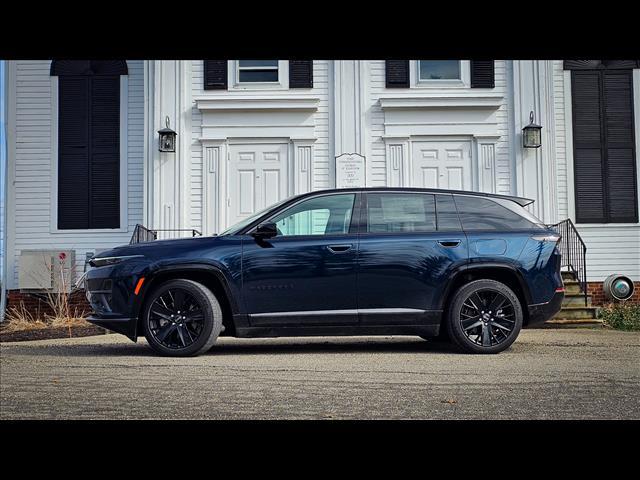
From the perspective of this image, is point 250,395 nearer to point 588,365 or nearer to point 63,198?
point 588,365

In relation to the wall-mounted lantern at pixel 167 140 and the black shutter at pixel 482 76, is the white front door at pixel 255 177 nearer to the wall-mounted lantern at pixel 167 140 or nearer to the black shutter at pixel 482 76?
the wall-mounted lantern at pixel 167 140

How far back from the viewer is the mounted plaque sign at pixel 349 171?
14266mm

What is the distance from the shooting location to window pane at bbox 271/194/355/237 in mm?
7660

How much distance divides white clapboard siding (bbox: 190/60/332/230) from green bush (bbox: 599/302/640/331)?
5327mm

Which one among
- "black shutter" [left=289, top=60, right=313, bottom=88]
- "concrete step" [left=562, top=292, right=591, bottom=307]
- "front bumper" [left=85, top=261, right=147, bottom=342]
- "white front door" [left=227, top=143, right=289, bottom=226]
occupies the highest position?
"black shutter" [left=289, top=60, right=313, bottom=88]

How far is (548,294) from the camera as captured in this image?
7.64 metres

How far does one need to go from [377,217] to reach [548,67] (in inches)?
315

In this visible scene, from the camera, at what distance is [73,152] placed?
584 inches

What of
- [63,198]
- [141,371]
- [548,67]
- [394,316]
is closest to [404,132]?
[548,67]

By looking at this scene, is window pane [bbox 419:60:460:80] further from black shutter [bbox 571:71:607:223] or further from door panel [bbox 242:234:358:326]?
door panel [bbox 242:234:358:326]

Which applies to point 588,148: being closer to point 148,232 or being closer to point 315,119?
→ point 315,119

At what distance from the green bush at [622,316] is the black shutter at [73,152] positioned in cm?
939

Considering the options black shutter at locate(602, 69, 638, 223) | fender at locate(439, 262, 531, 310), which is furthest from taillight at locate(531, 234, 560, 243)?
black shutter at locate(602, 69, 638, 223)

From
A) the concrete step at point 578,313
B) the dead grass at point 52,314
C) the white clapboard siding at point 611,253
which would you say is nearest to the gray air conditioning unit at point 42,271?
the dead grass at point 52,314
